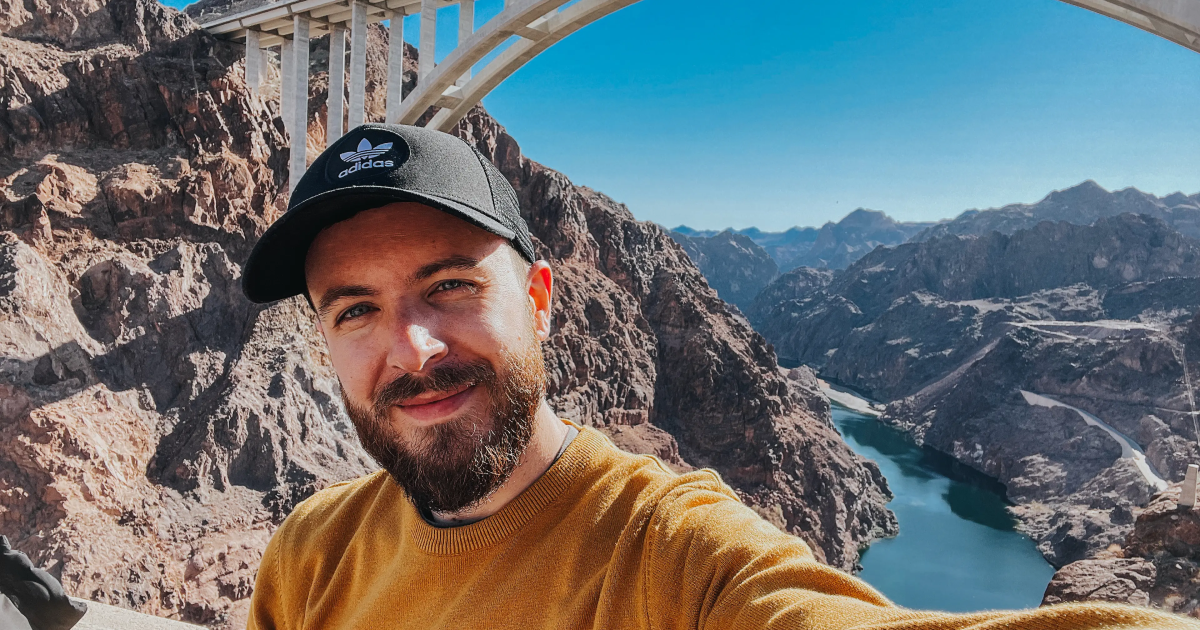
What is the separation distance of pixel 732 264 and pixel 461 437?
166 m

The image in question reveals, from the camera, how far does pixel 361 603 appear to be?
43.9 inches

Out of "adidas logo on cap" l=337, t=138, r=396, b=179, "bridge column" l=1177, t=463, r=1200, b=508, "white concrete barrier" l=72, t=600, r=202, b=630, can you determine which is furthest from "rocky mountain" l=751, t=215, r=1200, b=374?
"adidas logo on cap" l=337, t=138, r=396, b=179

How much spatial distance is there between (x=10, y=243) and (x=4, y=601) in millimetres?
9874

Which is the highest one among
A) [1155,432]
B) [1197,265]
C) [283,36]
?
[283,36]

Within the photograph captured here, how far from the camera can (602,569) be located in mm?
876

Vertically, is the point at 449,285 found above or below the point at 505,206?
below

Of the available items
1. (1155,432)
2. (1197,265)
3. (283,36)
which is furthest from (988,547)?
(1197,265)

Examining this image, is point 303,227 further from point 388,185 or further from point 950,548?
point 950,548

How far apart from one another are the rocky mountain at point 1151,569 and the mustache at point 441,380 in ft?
36.9

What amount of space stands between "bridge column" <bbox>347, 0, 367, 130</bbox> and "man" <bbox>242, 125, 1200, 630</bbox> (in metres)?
7.66

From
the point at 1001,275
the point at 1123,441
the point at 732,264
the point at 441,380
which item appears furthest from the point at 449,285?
the point at 732,264

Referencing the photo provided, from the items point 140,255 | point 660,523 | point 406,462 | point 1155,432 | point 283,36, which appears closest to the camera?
point 660,523

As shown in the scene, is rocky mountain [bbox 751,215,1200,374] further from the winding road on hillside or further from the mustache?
the mustache

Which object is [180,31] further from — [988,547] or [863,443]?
[863,443]
